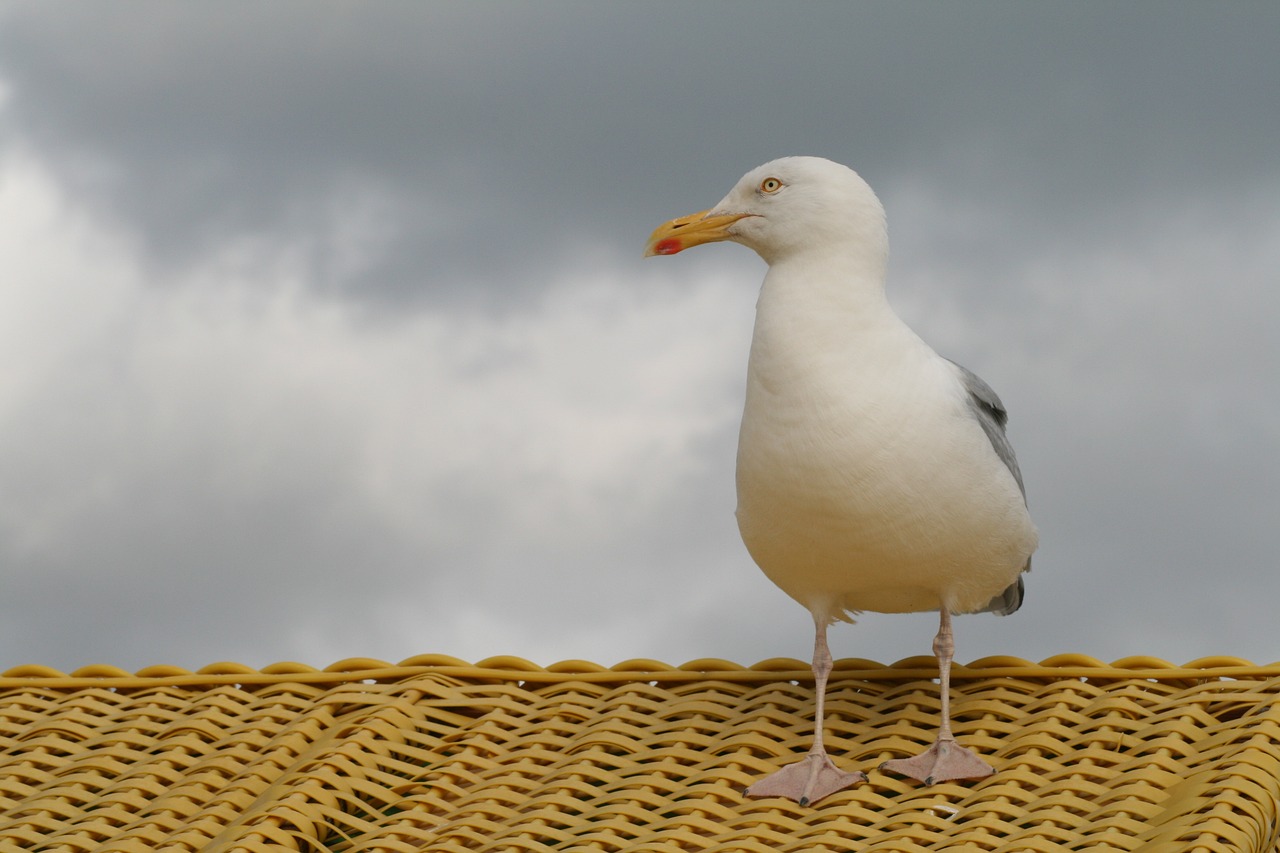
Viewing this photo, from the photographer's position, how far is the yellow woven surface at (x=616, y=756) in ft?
9.47

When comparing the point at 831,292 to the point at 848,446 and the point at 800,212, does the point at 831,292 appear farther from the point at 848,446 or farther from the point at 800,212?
the point at 848,446

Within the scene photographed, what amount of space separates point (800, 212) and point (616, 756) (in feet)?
4.00

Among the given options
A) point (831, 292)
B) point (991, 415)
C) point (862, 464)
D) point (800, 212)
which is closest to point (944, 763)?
point (862, 464)

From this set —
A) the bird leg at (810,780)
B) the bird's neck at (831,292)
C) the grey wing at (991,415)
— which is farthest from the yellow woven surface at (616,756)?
the bird's neck at (831,292)

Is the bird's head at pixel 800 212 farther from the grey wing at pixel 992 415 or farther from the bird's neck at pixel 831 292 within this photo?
the grey wing at pixel 992 415

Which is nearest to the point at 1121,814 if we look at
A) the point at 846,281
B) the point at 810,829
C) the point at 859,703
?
the point at 810,829

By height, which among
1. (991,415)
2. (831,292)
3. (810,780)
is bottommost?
(810,780)

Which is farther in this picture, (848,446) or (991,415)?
(991,415)

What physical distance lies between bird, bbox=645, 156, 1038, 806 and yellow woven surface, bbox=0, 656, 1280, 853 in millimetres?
155

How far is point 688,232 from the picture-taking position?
333 centimetres

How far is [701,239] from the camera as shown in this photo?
333 centimetres

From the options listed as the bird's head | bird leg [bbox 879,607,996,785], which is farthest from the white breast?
bird leg [bbox 879,607,996,785]

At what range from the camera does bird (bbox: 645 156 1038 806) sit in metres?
3.02

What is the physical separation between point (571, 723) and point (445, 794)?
40cm
